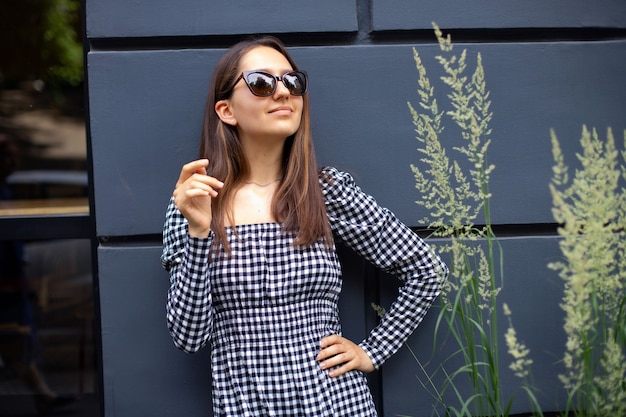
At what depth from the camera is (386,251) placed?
2436 millimetres

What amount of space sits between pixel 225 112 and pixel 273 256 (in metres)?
0.53

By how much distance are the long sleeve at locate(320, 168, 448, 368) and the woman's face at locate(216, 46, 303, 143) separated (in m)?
0.25

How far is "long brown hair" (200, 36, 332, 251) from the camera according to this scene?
7.35 ft

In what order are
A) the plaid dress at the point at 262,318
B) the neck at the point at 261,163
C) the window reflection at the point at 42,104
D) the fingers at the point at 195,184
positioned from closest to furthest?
the fingers at the point at 195,184
the plaid dress at the point at 262,318
the neck at the point at 261,163
the window reflection at the point at 42,104

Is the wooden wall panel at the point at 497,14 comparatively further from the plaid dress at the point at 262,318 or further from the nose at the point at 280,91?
the plaid dress at the point at 262,318

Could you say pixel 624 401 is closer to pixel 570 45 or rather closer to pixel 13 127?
pixel 570 45

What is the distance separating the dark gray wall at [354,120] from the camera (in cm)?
264

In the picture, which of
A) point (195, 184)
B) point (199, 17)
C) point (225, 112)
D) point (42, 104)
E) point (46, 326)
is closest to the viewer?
point (195, 184)

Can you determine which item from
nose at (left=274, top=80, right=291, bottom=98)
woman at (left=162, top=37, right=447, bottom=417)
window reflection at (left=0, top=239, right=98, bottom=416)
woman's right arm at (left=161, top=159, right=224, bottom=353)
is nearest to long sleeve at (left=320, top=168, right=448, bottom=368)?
woman at (left=162, top=37, right=447, bottom=417)

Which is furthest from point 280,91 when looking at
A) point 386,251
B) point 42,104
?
point 42,104

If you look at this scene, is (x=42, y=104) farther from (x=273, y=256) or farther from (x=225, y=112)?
(x=273, y=256)

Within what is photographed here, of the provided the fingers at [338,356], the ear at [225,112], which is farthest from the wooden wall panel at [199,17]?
the fingers at [338,356]

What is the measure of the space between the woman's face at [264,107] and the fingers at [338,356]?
0.69 metres

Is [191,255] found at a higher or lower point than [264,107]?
lower
